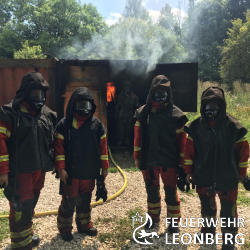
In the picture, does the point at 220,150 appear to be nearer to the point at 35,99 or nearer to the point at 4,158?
the point at 35,99

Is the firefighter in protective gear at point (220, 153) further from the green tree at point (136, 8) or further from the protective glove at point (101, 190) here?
the green tree at point (136, 8)

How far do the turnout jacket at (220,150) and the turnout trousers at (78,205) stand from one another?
140 cm

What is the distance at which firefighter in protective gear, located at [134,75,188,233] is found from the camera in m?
3.07

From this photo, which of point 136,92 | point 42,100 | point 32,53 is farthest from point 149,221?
point 32,53

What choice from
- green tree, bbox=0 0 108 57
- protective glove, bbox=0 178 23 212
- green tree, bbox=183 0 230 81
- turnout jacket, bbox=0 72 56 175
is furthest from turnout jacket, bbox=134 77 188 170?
green tree, bbox=183 0 230 81

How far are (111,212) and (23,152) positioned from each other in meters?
1.97

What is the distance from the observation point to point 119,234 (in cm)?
323

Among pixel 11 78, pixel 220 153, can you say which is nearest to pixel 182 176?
pixel 220 153

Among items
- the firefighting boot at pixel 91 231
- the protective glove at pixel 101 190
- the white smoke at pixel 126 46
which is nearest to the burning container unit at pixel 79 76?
the white smoke at pixel 126 46

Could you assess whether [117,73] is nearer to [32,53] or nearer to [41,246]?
[41,246]

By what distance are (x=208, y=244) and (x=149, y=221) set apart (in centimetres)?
83

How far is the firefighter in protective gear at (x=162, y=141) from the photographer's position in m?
3.07

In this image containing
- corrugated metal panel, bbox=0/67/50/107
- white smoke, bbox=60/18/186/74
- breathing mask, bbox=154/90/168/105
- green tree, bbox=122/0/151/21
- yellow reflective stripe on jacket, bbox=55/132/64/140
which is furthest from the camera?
green tree, bbox=122/0/151/21

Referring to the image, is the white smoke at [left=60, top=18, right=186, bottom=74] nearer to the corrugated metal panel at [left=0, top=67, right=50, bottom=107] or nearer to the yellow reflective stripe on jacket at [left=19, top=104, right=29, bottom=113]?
the corrugated metal panel at [left=0, top=67, right=50, bottom=107]
